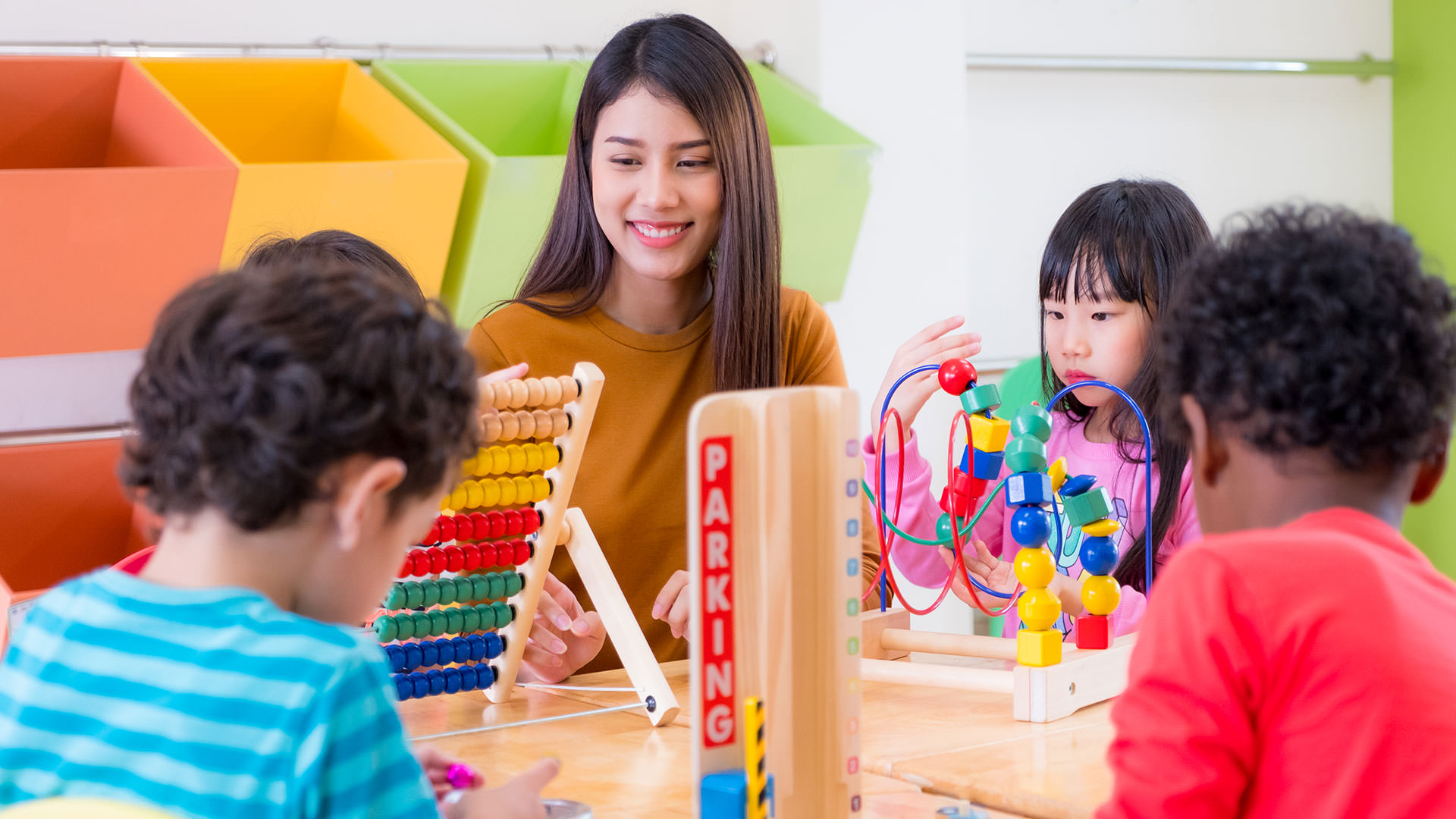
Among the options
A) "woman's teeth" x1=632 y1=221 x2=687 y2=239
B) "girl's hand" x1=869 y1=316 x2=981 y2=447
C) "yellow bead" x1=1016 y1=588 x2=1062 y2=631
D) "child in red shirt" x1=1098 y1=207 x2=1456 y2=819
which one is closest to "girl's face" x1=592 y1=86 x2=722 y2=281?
"woman's teeth" x1=632 y1=221 x2=687 y2=239

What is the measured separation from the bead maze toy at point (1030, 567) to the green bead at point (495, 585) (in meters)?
0.36

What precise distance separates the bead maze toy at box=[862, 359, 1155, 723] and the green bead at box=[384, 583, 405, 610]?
45cm

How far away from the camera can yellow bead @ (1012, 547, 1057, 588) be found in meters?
1.21

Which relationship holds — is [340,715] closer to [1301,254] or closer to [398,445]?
[398,445]

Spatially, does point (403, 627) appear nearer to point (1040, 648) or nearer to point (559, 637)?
point (559, 637)

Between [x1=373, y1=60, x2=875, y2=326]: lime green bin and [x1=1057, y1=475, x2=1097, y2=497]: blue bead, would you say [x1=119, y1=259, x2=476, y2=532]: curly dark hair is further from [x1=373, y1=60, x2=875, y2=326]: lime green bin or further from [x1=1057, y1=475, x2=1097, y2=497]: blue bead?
[x1=373, y1=60, x2=875, y2=326]: lime green bin

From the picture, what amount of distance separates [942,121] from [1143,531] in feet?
4.33

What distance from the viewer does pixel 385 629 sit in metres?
1.26

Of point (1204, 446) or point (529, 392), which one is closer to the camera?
point (1204, 446)

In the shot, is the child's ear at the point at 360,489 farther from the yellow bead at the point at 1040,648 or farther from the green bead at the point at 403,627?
the yellow bead at the point at 1040,648

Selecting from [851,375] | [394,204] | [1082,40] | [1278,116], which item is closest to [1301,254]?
[394,204]

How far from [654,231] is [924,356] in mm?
369

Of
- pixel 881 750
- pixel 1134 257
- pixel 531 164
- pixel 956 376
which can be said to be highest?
pixel 531 164

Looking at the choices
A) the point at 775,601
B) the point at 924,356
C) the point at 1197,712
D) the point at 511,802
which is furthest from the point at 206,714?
the point at 924,356
